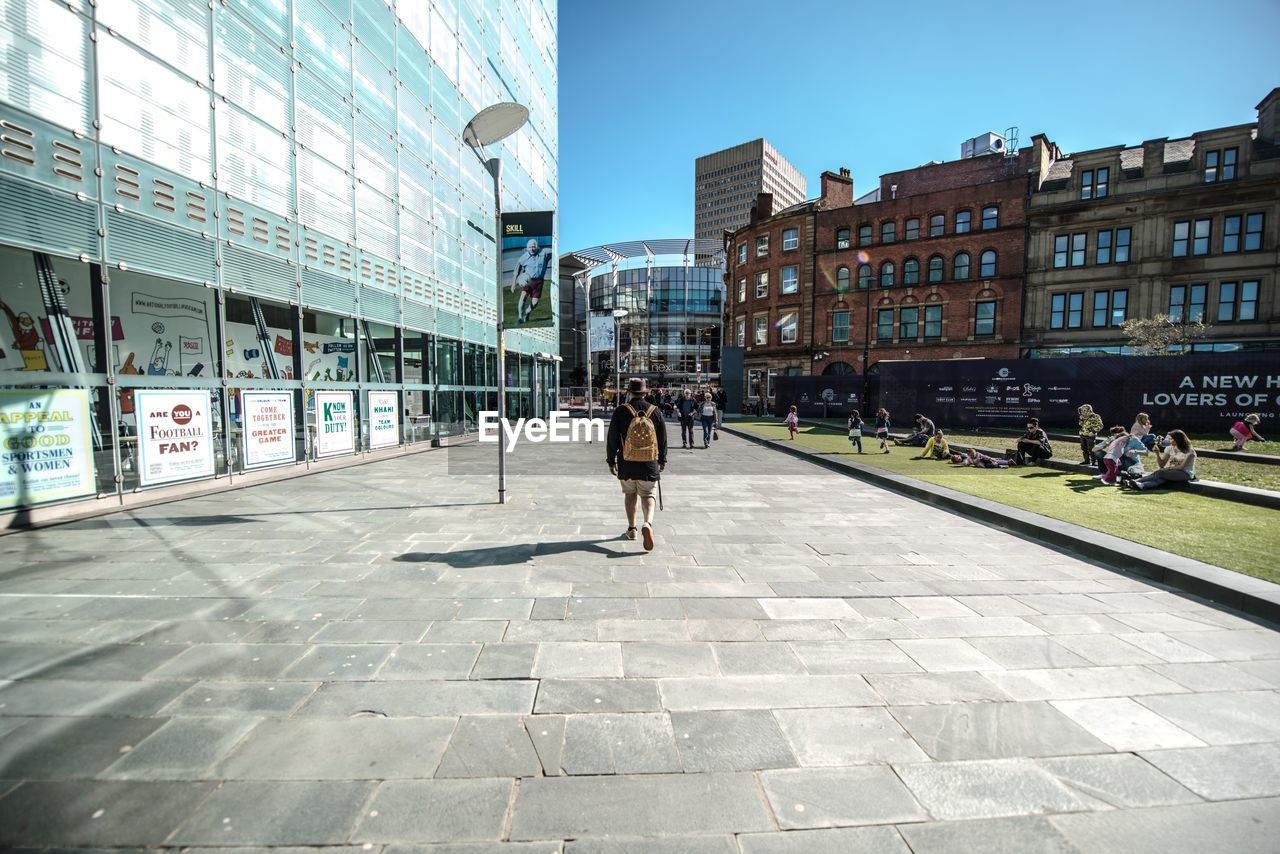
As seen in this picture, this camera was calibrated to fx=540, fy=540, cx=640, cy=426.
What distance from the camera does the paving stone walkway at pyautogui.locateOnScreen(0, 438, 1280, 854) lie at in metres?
2.25

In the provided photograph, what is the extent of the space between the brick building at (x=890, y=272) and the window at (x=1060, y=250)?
5.99ft

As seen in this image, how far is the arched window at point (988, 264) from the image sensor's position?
36344 millimetres

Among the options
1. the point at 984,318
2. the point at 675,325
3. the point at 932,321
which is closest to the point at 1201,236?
the point at 984,318

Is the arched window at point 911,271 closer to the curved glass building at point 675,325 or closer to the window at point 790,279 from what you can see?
the window at point 790,279

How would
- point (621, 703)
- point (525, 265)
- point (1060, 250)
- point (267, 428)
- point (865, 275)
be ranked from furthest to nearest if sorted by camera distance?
point (865, 275), point (1060, 250), point (267, 428), point (525, 265), point (621, 703)

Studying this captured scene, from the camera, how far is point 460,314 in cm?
1970

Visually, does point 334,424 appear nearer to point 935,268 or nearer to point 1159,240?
point 935,268

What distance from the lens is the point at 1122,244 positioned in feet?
108

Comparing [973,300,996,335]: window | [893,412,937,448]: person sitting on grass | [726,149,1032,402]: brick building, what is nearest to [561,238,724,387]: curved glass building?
[726,149,1032,402]: brick building

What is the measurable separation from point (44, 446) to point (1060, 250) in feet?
151

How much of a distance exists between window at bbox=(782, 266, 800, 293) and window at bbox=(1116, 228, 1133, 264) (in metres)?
19.3

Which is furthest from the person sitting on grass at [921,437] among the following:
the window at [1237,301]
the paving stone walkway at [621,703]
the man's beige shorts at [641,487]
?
the window at [1237,301]

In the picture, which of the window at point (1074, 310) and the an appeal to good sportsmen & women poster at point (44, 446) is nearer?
the an appeal to good sportsmen & women poster at point (44, 446)

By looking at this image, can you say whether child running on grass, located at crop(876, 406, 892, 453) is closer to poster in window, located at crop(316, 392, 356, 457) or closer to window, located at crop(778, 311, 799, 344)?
poster in window, located at crop(316, 392, 356, 457)
